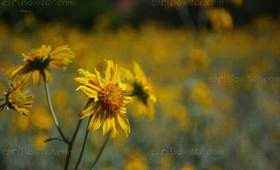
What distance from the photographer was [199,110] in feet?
7.61

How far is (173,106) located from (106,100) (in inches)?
81.9

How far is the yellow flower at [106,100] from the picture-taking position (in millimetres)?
881

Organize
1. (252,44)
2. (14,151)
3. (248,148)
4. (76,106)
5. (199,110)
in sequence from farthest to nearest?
1. (252,44)
2. (76,106)
3. (248,148)
4. (199,110)
5. (14,151)

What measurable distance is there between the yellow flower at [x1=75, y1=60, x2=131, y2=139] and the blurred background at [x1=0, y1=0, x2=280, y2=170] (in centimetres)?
76

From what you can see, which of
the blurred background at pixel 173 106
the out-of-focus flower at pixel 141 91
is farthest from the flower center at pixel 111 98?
the blurred background at pixel 173 106

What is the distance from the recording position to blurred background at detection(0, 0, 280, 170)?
207 cm

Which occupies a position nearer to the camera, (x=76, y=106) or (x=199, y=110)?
(x=199, y=110)

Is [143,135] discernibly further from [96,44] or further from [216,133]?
[96,44]

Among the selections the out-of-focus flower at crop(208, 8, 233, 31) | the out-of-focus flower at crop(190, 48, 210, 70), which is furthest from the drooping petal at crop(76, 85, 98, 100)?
the out-of-focus flower at crop(208, 8, 233, 31)

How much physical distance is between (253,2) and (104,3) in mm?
3545

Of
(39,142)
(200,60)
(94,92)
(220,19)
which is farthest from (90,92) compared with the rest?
(220,19)

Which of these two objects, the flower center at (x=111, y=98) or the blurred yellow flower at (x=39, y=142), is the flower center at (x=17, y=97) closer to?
the flower center at (x=111, y=98)

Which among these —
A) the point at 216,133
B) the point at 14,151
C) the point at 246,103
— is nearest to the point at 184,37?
the point at 246,103

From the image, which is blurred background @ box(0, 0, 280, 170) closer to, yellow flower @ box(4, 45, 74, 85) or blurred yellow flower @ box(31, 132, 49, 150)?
blurred yellow flower @ box(31, 132, 49, 150)
